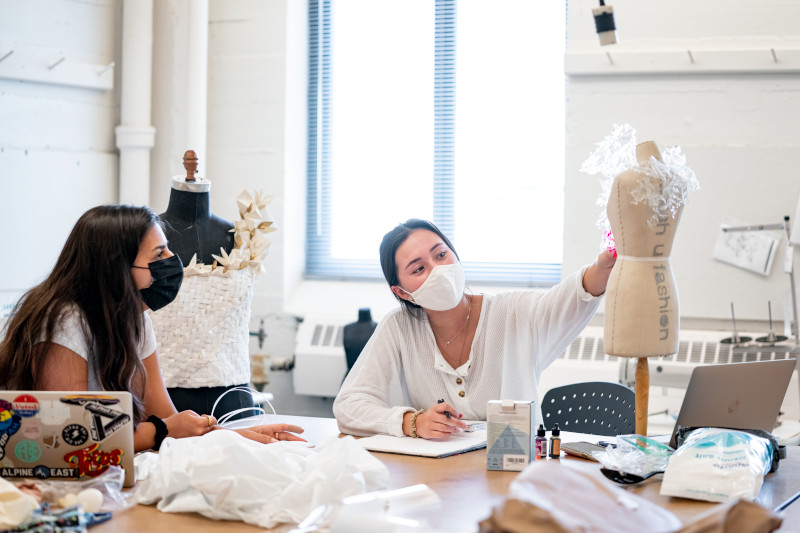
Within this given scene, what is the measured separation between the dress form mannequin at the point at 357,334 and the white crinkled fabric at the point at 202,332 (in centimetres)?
111

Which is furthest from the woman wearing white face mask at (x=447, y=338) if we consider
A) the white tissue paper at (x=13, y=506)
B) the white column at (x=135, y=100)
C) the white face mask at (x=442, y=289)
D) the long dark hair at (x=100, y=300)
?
the white column at (x=135, y=100)

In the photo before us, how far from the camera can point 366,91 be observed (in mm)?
4414

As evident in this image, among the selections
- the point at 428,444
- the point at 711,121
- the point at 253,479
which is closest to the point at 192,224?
the point at 428,444

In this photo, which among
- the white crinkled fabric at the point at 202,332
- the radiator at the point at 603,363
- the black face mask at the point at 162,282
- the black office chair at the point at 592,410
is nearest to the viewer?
the black face mask at the point at 162,282

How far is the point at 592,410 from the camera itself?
2.48 metres

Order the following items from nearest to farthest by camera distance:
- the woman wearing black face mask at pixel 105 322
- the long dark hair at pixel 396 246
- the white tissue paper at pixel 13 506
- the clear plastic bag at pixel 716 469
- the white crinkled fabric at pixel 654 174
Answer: the white tissue paper at pixel 13 506 → the clear plastic bag at pixel 716 469 → the white crinkled fabric at pixel 654 174 → the woman wearing black face mask at pixel 105 322 → the long dark hair at pixel 396 246

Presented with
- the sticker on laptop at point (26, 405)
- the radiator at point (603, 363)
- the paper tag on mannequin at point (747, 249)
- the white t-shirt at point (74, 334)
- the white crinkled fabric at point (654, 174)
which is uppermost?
the white crinkled fabric at point (654, 174)

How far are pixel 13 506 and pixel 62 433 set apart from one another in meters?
0.26

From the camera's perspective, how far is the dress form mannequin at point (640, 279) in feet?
5.95

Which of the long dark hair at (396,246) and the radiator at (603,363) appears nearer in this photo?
the long dark hair at (396,246)

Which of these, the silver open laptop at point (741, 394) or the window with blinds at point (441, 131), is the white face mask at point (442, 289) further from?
the window with blinds at point (441, 131)

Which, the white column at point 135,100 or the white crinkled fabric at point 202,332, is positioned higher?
Result: the white column at point 135,100

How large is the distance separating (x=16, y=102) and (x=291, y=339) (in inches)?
66.8

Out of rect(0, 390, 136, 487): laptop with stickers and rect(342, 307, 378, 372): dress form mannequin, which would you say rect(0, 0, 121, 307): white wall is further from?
rect(0, 390, 136, 487): laptop with stickers
